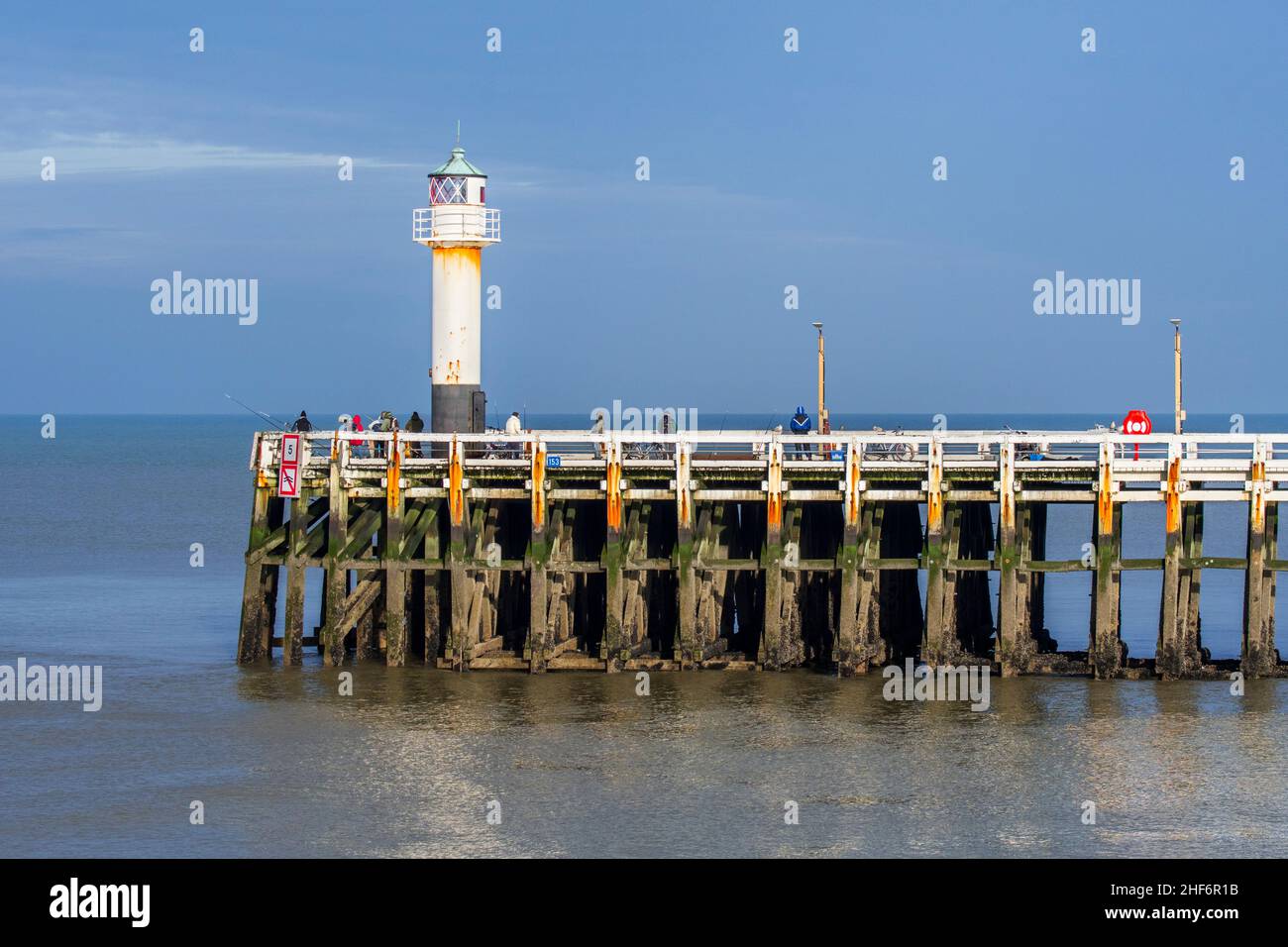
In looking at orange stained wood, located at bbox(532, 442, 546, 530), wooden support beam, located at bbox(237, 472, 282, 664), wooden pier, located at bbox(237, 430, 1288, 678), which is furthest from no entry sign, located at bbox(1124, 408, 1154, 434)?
wooden support beam, located at bbox(237, 472, 282, 664)

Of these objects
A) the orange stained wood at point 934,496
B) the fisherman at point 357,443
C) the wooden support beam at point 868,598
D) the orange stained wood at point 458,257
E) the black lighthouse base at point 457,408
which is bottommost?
the wooden support beam at point 868,598

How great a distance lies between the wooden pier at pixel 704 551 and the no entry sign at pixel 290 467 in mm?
172

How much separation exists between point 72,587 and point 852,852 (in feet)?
102

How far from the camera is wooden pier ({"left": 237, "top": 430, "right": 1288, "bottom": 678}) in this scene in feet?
105

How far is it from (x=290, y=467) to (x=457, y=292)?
5599 mm

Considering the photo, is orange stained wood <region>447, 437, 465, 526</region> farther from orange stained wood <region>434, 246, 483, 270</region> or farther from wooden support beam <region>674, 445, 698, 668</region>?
orange stained wood <region>434, 246, 483, 270</region>

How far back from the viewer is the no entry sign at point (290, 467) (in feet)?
109

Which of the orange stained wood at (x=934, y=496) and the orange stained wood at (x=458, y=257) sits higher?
the orange stained wood at (x=458, y=257)

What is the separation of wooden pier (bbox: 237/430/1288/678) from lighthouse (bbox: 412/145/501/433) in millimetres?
2026

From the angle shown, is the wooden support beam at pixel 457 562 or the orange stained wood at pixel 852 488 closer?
the orange stained wood at pixel 852 488

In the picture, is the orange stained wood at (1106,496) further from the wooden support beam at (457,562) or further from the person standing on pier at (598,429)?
the wooden support beam at (457,562)

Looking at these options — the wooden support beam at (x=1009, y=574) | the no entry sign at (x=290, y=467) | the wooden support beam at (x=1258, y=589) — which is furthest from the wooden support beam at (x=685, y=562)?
the wooden support beam at (x=1258, y=589)
